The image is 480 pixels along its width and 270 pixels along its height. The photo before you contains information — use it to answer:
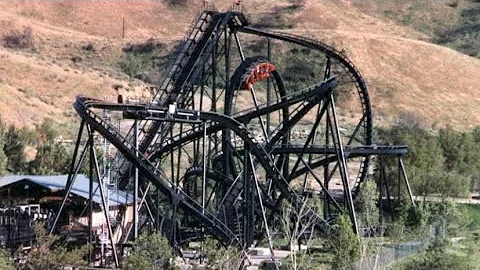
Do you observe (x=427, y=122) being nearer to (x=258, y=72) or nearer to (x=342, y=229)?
(x=258, y=72)

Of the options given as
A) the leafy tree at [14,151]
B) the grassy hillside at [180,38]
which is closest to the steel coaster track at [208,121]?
the leafy tree at [14,151]

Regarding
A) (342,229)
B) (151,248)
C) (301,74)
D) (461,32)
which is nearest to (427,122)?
(301,74)

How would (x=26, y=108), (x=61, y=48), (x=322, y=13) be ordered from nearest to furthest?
(x=26, y=108) < (x=61, y=48) < (x=322, y=13)

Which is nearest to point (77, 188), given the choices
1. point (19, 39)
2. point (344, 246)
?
point (344, 246)

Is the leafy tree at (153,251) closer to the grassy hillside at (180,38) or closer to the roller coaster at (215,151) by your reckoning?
the roller coaster at (215,151)

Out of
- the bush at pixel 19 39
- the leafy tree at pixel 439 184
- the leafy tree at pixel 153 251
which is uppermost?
the bush at pixel 19 39

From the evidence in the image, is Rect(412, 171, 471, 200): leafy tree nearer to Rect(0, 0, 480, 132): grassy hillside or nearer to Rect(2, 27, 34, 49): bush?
Rect(0, 0, 480, 132): grassy hillside
